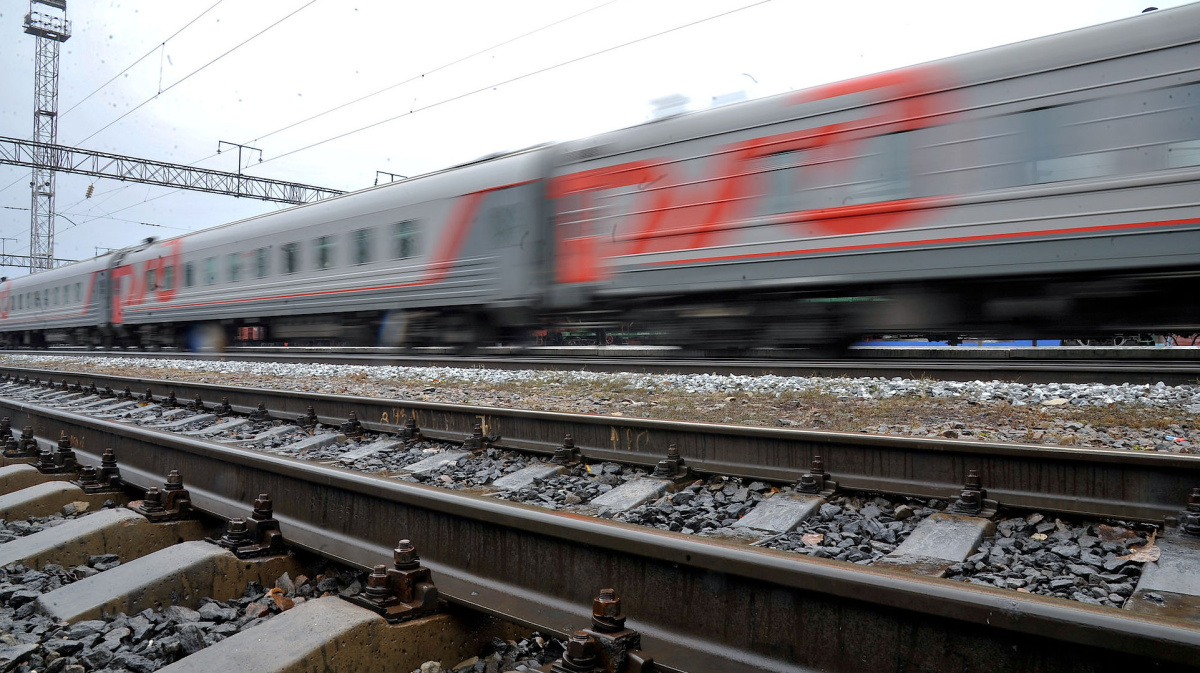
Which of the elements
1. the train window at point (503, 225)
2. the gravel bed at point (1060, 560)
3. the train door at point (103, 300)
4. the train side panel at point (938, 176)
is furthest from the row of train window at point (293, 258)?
the gravel bed at point (1060, 560)

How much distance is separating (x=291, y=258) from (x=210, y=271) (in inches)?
152

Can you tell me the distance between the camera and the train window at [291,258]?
14641 millimetres

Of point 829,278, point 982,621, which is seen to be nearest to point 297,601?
point 982,621

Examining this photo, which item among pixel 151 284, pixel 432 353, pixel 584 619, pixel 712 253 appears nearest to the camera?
pixel 584 619

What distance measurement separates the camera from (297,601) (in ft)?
8.83

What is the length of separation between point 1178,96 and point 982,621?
6471mm

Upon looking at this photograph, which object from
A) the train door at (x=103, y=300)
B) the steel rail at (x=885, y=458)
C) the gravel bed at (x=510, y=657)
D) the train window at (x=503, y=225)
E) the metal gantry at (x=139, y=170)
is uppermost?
the metal gantry at (x=139, y=170)

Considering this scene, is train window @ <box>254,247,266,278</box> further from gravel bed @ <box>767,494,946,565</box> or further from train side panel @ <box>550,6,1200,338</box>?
gravel bed @ <box>767,494,946,565</box>

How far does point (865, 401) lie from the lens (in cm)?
577

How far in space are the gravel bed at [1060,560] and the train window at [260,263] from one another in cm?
1546

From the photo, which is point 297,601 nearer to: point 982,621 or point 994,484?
point 982,621

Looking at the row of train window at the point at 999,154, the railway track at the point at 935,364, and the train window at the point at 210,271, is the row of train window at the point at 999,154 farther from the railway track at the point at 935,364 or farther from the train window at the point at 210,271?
the train window at the point at 210,271

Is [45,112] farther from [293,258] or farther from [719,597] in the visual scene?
[719,597]

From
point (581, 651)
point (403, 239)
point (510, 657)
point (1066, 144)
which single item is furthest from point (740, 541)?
point (403, 239)
